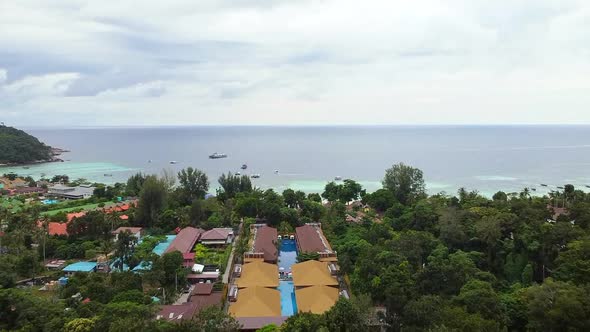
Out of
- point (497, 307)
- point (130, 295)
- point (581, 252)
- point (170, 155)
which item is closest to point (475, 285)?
point (497, 307)

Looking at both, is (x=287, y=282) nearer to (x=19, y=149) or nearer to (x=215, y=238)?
(x=215, y=238)

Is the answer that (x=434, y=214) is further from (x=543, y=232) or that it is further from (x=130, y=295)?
(x=130, y=295)

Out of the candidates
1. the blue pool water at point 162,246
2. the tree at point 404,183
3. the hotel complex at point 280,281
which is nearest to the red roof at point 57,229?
the blue pool water at point 162,246

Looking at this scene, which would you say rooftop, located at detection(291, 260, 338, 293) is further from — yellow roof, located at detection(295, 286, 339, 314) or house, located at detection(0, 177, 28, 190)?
house, located at detection(0, 177, 28, 190)

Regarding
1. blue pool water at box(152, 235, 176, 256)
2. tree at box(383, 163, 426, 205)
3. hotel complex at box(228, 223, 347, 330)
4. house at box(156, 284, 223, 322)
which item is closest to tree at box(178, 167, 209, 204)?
blue pool water at box(152, 235, 176, 256)

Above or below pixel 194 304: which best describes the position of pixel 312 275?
above

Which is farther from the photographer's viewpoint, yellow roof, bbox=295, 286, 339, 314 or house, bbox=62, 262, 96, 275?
house, bbox=62, 262, 96, 275

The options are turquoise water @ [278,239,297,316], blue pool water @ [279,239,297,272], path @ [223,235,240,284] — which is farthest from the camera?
blue pool water @ [279,239,297,272]

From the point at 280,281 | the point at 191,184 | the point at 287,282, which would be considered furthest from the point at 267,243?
the point at 191,184
